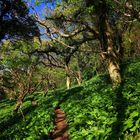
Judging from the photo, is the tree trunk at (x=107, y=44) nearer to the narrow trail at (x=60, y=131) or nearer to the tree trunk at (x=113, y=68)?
the tree trunk at (x=113, y=68)

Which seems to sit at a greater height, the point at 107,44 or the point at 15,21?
the point at 15,21

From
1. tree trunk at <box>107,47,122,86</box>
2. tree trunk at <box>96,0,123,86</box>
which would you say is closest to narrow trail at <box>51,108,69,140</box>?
tree trunk at <box>107,47,122,86</box>

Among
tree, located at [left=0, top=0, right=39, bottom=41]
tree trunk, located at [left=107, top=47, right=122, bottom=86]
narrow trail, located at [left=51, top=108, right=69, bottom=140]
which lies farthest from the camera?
tree trunk, located at [left=107, top=47, right=122, bottom=86]

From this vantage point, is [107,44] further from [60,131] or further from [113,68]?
[60,131]

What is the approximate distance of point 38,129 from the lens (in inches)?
687

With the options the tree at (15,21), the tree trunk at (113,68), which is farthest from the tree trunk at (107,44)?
the tree at (15,21)

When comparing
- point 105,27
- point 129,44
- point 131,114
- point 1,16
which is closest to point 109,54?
point 105,27

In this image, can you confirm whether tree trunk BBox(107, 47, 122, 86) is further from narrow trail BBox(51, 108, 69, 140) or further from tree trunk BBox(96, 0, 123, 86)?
narrow trail BBox(51, 108, 69, 140)

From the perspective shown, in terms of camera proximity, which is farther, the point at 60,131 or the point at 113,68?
the point at 113,68

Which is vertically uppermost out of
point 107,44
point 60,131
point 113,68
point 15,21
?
point 15,21

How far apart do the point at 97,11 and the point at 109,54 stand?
304cm

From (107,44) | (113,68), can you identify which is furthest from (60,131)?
(107,44)

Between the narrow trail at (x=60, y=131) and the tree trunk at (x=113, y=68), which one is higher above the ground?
the tree trunk at (x=113, y=68)

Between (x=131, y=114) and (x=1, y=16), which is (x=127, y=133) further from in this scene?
(x=1, y=16)
